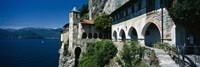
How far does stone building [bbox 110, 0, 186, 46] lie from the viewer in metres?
18.9

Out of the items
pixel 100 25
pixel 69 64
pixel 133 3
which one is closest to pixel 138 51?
pixel 133 3

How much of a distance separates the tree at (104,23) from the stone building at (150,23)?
40.7ft

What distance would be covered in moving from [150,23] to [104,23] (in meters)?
24.1

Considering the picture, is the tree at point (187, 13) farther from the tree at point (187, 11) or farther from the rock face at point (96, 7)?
the rock face at point (96, 7)

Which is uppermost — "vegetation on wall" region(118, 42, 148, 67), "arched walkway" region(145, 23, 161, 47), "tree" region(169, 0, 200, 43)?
"tree" region(169, 0, 200, 43)

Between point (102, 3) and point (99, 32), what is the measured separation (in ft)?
41.1

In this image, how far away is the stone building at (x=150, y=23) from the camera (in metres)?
18.9

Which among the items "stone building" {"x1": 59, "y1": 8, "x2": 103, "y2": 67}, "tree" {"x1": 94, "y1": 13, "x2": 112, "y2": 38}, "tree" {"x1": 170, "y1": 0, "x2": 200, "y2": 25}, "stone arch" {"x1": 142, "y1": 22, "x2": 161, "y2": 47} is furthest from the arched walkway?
"tree" {"x1": 94, "y1": 13, "x2": 112, "y2": 38}

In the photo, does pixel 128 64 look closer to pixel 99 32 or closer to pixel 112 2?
pixel 99 32

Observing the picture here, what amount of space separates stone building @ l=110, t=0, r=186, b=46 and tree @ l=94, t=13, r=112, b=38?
40.7 ft

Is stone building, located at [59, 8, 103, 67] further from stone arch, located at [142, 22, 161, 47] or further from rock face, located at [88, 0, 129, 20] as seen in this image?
stone arch, located at [142, 22, 161, 47]

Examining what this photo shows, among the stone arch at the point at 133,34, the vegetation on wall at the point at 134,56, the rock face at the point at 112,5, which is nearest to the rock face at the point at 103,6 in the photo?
the rock face at the point at 112,5

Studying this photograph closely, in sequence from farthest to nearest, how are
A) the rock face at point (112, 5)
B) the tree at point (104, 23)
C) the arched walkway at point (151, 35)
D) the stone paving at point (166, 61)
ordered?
the rock face at point (112, 5)
the tree at point (104, 23)
the arched walkway at point (151, 35)
the stone paving at point (166, 61)

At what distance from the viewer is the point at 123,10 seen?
109 feet
